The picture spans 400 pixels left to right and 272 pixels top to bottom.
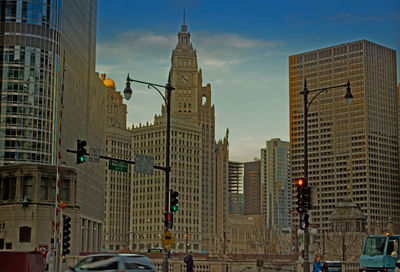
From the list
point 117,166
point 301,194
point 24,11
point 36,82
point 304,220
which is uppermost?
point 24,11

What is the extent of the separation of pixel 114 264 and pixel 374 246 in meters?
19.1

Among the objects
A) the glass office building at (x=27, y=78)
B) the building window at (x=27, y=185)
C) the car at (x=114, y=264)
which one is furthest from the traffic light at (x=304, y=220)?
the glass office building at (x=27, y=78)

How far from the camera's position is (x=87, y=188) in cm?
12706

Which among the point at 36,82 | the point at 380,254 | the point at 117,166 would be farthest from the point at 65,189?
the point at 380,254

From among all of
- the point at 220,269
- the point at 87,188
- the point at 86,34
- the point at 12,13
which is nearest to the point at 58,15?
the point at 12,13

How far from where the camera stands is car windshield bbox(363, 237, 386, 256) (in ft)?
134

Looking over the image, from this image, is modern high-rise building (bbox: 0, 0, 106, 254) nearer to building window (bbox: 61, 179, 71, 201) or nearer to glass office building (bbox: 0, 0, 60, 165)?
glass office building (bbox: 0, 0, 60, 165)

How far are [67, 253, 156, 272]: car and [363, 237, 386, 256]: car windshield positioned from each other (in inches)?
672

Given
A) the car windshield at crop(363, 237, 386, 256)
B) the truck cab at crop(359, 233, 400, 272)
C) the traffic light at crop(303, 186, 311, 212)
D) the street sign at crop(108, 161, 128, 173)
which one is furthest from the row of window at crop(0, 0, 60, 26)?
the truck cab at crop(359, 233, 400, 272)

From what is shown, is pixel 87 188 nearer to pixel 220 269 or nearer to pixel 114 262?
pixel 220 269

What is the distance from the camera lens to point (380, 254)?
40562 millimetres

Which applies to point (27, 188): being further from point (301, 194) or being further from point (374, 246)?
point (374, 246)

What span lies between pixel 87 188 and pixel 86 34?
30422mm

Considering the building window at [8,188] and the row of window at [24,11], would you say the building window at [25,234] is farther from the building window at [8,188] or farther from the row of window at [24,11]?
the row of window at [24,11]
